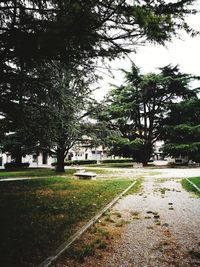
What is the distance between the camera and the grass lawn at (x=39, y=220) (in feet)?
14.6

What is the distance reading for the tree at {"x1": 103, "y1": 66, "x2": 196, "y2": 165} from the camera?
123 ft

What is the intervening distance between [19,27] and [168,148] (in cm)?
3360

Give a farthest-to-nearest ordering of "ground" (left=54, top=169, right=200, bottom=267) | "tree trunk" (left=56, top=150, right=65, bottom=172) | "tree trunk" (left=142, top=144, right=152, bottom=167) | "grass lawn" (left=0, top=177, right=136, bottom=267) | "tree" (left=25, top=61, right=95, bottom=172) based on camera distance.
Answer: "tree trunk" (left=142, top=144, right=152, bottom=167)
"tree trunk" (left=56, top=150, right=65, bottom=172)
"tree" (left=25, top=61, right=95, bottom=172)
"grass lawn" (left=0, top=177, right=136, bottom=267)
"ground" (left=54, top=169, right=200, bottom=267)

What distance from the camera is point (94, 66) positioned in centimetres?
635

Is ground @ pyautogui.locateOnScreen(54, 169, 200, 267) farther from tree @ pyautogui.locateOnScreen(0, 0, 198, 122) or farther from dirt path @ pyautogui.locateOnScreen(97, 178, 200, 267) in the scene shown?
tree @ pyautogui.locateOnScreen(0, 0, 198, 122)

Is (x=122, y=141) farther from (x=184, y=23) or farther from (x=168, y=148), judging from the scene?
(x=184, y=23)

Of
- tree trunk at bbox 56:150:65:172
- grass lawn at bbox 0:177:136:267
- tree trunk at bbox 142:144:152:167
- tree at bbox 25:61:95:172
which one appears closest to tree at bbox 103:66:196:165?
tree trunk at bbox 142:144:152:167

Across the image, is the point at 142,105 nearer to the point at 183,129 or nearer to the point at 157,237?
the point at 183,129

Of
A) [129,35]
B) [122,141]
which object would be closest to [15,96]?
[129,35]

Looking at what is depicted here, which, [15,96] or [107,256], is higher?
[15,96]

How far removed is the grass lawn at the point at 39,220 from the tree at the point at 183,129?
2659cm

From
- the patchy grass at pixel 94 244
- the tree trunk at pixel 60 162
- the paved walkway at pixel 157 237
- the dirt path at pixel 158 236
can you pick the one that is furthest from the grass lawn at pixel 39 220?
the tree trunk at pixel 60 162

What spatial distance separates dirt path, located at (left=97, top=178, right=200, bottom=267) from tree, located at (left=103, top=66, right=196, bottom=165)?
27498mm

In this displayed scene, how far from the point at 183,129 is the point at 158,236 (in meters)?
31.7
